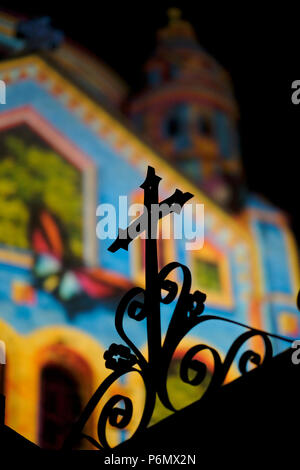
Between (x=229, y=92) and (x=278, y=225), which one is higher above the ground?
(x=229, y=92)

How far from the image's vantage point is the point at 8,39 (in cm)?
1908

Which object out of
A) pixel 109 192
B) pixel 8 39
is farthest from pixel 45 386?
pixel 8 39

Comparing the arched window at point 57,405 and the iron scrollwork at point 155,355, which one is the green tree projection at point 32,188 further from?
the iron scrollwork at point 155,355

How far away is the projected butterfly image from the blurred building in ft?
0.07

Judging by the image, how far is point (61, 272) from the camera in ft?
38.8

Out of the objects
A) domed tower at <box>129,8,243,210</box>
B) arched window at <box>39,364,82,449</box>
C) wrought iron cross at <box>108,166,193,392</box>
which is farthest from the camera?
domed tower at <box>129,8,243,210</box>

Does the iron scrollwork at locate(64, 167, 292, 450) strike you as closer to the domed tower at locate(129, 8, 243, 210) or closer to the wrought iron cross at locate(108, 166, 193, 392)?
the wrought iron cross at locate(108, 166, 193, 392)

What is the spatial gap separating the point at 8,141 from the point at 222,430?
9.74 metres

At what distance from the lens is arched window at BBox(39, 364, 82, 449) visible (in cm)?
1081

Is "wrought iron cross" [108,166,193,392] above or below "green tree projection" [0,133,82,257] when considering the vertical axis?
below

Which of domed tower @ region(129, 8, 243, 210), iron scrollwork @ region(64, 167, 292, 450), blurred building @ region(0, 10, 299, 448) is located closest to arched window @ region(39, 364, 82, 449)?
blurred building @ region(0, 10, 299, 448)

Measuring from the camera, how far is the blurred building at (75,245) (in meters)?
11.1

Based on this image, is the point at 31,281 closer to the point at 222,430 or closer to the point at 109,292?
the point at 109,292

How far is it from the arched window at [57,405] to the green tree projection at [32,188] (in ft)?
7.06
